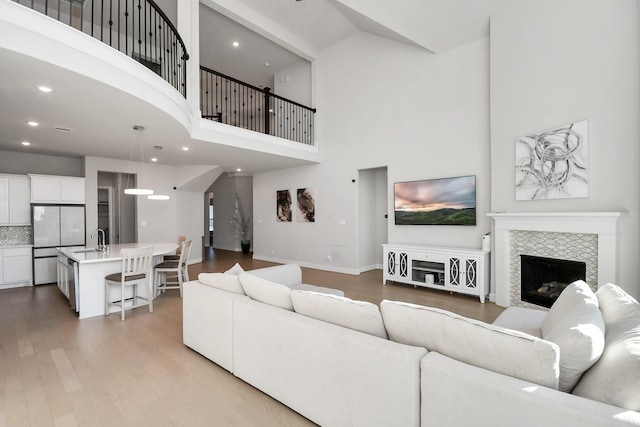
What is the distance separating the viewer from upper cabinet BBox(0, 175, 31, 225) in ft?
18.9

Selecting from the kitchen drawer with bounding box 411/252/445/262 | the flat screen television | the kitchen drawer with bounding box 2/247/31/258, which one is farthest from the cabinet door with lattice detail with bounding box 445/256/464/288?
the kitchen drawer with bounding box 2/247/31/258

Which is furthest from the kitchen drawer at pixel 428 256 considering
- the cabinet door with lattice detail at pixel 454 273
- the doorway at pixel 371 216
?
the doorway at pixel 371 216

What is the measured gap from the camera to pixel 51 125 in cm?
441

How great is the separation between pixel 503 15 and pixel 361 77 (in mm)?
2971

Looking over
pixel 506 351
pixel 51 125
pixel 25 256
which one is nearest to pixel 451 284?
pixel 506 351

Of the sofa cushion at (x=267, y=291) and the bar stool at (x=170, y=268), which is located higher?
the sofa cushion at (x=267, y=291)

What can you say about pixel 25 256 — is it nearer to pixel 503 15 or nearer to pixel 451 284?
pixel 451 284

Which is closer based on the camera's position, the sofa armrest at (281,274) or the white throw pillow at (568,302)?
the white throw pillow at (568,302)

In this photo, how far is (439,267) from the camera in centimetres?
553

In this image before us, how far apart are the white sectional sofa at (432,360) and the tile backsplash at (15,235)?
6065 mm

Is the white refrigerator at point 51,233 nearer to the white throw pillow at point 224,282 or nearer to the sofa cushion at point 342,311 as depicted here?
the white throw pillow at point 224,282

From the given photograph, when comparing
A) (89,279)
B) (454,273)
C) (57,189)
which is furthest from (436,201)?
(57,189)

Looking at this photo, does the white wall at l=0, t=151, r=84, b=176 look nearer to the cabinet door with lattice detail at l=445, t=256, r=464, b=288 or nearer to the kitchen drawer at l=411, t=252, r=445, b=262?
the kitchen drawer at l=411, t=252, r=445, b=262

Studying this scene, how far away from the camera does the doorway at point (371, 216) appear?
7.09 m
